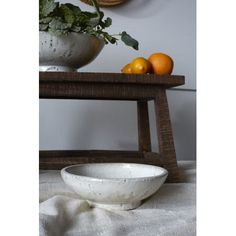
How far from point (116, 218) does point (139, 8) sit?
805 mm

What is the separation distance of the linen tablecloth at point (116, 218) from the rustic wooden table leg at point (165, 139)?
0.10 m

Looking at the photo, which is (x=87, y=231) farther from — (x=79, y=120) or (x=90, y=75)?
(x=79, y=120)

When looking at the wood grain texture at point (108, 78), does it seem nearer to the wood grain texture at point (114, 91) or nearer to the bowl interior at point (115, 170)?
the wood grain texture at point (114, 91)

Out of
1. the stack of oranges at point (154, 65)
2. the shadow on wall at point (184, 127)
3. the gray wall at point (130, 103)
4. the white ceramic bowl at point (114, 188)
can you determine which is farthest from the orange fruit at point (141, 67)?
the shadow on wall at point (184, 127)

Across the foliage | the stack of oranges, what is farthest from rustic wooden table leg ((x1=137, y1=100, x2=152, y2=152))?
the foliage

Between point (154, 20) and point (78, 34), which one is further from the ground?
point (154, 20)

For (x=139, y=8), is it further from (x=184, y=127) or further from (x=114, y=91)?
(x=114, y=91)

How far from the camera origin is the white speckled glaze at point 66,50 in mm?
531

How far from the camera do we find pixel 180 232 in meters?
0.32

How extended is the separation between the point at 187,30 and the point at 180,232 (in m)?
0.89

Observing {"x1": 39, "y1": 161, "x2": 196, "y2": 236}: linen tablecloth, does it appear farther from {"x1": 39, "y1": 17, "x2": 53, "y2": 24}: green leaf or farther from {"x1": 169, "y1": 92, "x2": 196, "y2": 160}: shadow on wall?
{"x1": 169, "y1": 92, "x2": 196, "y2": 160}: shadow on wall

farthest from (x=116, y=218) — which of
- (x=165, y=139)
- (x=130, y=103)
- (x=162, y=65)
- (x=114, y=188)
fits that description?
(x=130, y=103)
